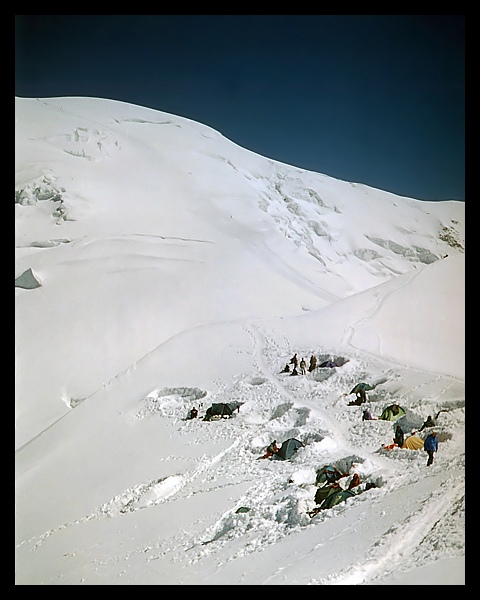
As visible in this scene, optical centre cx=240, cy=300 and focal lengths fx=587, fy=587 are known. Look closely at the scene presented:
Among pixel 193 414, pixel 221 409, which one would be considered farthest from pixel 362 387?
pixel 193 414

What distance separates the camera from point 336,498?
332cm

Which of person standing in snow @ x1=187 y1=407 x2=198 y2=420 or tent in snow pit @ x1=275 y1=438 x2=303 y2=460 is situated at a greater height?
person standing in snow @ x1=187 y1=407 x2=198 y2=420

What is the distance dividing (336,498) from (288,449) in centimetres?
38

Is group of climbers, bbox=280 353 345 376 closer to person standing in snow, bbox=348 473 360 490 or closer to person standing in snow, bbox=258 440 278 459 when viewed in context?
person standing in snow, bbox=258 440 278 459

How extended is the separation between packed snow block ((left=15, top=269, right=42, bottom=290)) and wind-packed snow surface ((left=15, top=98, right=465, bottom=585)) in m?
0.01

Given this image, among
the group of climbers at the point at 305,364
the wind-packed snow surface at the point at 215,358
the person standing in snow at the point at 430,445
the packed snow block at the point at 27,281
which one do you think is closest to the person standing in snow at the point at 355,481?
the wind-packed snow surface at the point at 215,358

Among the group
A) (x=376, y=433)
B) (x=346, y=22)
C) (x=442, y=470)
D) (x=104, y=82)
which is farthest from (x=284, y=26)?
(x=442, y=470)

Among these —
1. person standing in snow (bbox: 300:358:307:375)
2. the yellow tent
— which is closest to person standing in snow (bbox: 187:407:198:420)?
person standing in snow (bbox: 300:358:307:375)

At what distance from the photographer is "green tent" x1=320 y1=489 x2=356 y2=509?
330 centimetres

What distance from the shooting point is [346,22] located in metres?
3.61

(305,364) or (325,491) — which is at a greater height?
(305,364)

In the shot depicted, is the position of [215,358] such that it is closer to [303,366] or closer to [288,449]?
[303,366]

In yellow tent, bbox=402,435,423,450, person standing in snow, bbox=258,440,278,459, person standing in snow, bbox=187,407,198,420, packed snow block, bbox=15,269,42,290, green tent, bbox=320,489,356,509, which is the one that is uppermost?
packed snow block, bbox=15,269,42,290
